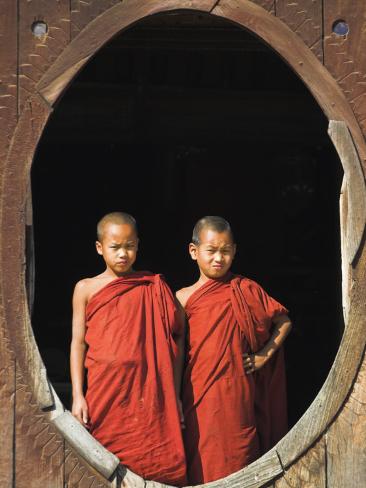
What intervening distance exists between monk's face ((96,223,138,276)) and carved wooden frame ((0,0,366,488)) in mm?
428

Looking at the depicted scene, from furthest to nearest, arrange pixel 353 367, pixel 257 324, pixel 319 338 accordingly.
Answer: pixel 319 338, pixel 257 324, pixel 353 367

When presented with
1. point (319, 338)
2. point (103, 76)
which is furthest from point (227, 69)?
point (319, 338)

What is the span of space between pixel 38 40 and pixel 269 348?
1556 mm

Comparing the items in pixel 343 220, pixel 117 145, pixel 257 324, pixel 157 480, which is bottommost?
pixel 157 480

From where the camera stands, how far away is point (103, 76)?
5969 mm

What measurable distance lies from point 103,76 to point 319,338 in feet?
7.53

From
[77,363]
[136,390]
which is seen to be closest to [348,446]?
[136,390]

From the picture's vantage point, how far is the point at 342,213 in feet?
12.8

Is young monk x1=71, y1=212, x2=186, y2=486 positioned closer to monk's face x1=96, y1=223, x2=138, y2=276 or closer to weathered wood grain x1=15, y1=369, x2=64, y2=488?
monk's face x1=96, y1=223, x2=138, y2=276

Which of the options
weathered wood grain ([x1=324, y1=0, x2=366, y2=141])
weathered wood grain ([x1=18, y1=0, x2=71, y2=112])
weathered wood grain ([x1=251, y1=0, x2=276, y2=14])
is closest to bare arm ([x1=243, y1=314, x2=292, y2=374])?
weathered wood grain ([x1=324, y1=0, x2=366, y2=141])

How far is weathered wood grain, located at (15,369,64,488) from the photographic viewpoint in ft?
12.2

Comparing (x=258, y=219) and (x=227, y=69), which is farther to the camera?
(x=258, y=219)

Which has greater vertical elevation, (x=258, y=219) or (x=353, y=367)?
(x=258, y=219)

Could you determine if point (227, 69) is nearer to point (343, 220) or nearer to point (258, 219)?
point (258, 219)
